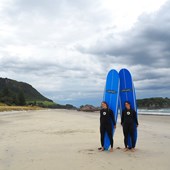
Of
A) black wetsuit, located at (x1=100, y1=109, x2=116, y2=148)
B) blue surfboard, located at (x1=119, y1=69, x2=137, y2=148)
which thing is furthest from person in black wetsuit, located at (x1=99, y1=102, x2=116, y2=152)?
blue surfboard, located at (x1=119, y1=69, x2=137, y2=148)

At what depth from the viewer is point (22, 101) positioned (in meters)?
117

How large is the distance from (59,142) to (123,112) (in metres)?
2.76

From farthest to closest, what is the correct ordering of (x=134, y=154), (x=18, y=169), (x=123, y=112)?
(x=123, y=112), (x=134, y=154), (x=18, y=169)

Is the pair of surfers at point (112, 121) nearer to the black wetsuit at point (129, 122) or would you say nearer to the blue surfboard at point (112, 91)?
the black wetsuit at point (129, 122)

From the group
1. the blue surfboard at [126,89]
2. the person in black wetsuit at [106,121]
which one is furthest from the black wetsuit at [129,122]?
the blue surfboard at [126,89]

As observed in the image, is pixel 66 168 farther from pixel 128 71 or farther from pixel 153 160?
pixel 128 71

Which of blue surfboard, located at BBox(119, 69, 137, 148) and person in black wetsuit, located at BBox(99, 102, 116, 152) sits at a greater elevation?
blue surfboard, located at BBox(119, 69, 137, 148)

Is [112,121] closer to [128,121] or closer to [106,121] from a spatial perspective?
[106,121]

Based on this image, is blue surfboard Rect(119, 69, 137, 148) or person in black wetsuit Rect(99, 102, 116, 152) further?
blue surfboard Rect(119, 69, 137, 148)

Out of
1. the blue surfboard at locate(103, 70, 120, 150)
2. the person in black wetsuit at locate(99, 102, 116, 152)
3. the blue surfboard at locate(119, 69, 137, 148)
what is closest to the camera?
the person in black wetsuit at locate(99, 102, 116, 152)

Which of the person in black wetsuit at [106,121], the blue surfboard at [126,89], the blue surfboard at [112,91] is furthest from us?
the blue surfboard at [126,89]

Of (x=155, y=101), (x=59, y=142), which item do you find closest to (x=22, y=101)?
(x=155, y=101)

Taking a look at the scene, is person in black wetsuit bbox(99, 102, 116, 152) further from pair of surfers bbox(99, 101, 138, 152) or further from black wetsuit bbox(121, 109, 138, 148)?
black wetsuit bbox(121, 109, 138, 148)

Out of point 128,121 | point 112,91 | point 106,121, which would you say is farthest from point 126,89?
point 106,121
